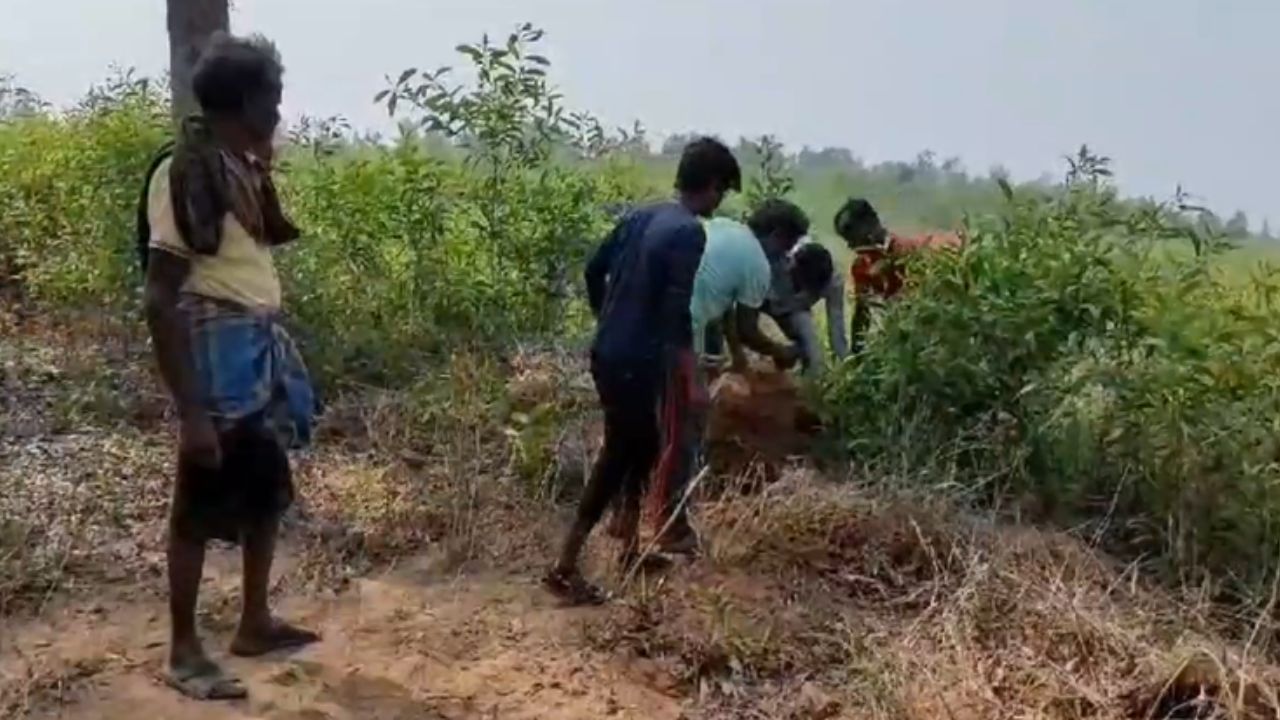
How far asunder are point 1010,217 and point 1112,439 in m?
0.89

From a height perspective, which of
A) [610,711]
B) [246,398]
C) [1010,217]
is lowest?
[610,711]

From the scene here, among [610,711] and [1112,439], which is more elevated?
[1112,439]

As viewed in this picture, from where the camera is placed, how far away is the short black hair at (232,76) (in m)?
3.63

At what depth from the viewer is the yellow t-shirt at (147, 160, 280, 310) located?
3564 millimetres

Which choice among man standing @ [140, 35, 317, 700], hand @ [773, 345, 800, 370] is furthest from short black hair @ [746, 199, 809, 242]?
man standing @ [140, 35, 317, 700]

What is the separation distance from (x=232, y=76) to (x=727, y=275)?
2.02 m

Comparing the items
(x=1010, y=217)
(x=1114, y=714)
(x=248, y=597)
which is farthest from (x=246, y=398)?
(x=1010, y=217)

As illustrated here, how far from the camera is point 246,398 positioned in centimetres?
371

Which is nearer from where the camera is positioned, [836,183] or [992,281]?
[992,281]

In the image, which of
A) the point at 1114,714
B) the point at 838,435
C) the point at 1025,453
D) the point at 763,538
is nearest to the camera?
the point at 1114,714

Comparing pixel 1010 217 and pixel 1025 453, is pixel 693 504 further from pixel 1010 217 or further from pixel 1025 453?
pixel 1010 217

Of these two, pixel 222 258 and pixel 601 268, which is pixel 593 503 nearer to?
pixel 601 268

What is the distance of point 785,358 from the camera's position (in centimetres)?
579

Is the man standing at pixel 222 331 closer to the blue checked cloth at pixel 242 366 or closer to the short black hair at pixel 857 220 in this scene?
the blue checked cloth at pixel 242 366
